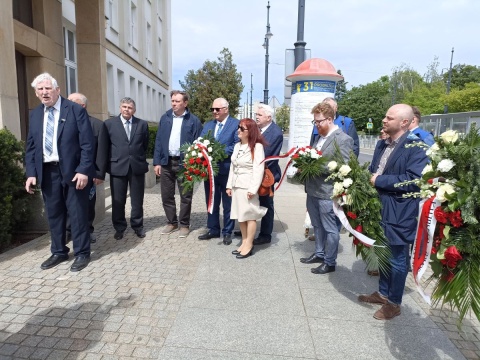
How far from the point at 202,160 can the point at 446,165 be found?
11.1 ft

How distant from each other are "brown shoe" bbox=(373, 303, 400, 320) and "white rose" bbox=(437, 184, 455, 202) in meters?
1.55

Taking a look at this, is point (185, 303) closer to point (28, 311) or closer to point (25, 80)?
point (28, 311)

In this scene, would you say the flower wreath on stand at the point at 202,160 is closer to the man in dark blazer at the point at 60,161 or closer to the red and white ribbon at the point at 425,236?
the man in dark blazer at the point at 60,161

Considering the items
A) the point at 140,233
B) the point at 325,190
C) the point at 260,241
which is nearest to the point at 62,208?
the point at 140,233

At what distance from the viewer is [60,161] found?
168 inches

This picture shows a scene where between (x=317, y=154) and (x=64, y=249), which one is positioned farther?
(x=64, y=249)

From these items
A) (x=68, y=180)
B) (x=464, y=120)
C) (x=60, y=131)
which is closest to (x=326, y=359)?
(x=68, y=180)

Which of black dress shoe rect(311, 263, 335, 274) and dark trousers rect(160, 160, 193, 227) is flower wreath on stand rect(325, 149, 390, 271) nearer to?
black dress shoe rect(311, 263, 335, 274)

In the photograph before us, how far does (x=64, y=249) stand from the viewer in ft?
15.0

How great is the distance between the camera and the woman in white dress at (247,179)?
472 cm

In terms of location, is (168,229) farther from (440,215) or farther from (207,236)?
A: (440,215)

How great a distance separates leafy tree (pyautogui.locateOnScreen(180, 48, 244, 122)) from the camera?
26.1m

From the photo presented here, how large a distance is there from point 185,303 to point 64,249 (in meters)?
1.89

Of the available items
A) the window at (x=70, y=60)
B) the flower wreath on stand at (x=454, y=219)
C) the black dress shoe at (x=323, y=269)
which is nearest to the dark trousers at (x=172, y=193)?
the black dress shoe at (x=323, y=269)
